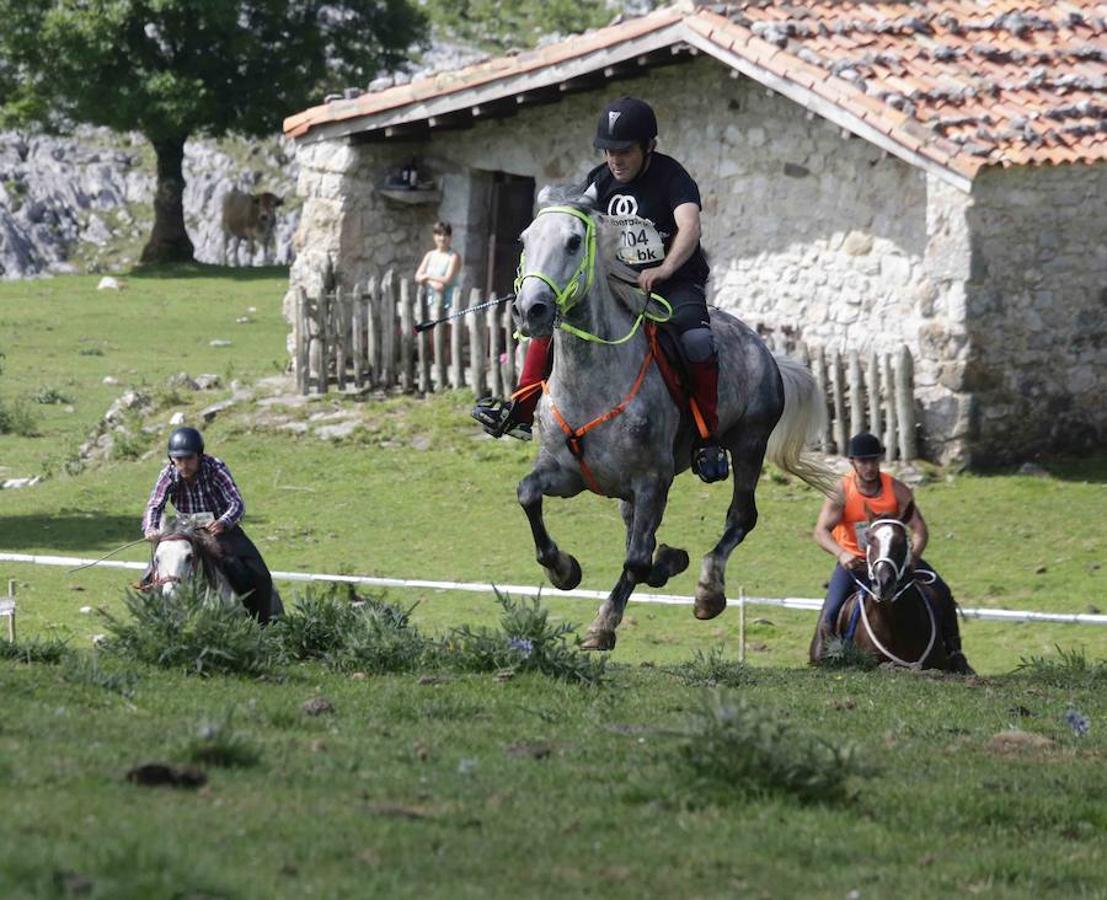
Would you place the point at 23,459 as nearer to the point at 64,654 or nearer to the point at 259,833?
the point at 64,654

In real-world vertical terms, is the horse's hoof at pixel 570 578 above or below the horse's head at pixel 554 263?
below

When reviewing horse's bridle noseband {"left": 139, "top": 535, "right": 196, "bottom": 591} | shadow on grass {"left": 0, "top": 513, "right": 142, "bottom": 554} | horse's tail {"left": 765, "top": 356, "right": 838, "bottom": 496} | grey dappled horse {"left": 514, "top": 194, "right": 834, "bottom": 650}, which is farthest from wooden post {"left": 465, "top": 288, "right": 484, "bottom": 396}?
grey dappled horse {"left": 514, "top": 194, "right": 834, "bottom": 650}

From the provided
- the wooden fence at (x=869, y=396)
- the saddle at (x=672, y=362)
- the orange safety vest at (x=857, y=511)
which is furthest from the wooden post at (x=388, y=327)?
the saddle at (x=672, y=362)

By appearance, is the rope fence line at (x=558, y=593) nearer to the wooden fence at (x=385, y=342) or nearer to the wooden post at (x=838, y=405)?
the wooden post at (x=838, y=405)

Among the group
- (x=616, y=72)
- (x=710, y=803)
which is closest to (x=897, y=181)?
(x=616, y=72)

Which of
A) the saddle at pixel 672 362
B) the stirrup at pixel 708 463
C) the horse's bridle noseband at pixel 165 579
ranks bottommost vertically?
the horse's bridle noseband at pixel 165 579

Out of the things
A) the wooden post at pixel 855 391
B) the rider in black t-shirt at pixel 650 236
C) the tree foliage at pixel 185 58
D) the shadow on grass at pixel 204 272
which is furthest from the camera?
the shadow on grass at pixel 204 272

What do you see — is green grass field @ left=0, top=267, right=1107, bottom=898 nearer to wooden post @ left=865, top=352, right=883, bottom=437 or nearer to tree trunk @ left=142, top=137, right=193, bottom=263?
Result: wooden post @ left=865, top=352, right=883, bottom=437

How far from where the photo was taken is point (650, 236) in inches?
459

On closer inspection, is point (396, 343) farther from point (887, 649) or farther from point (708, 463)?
point (708, 463)

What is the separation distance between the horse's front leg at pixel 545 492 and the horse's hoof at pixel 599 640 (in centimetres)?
40

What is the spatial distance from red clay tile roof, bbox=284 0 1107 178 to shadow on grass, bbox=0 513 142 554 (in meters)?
6.02

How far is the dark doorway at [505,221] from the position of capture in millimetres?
25250

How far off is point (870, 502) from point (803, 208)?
798cm
